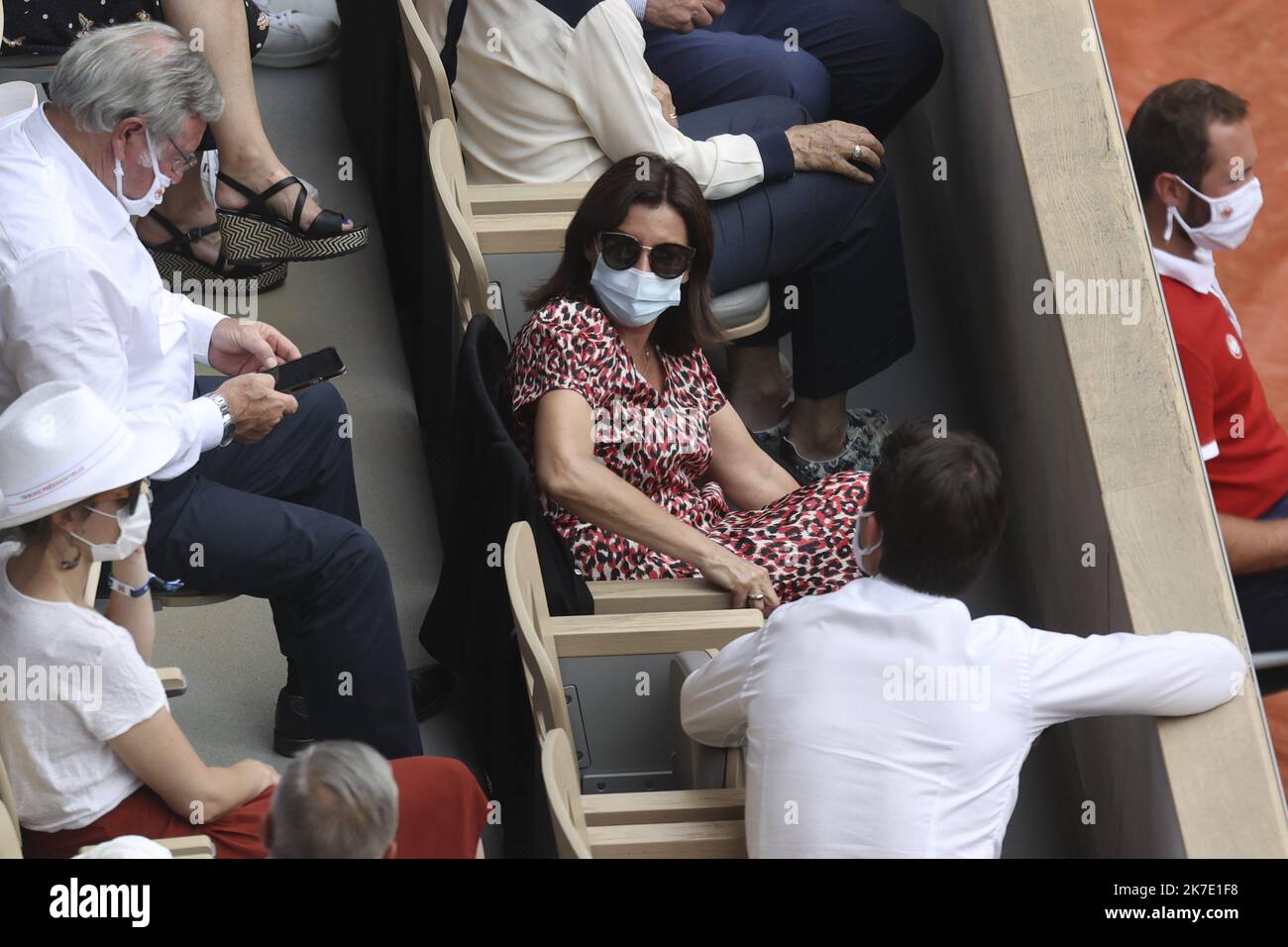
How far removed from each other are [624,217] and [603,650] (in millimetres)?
813

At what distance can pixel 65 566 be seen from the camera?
2135mm

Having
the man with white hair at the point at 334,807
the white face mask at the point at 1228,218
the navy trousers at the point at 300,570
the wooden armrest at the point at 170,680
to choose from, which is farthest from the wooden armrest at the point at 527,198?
the man with white hair at the point at 334,807

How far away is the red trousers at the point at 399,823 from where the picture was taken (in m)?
2.15

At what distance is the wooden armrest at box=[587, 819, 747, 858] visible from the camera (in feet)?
7.14

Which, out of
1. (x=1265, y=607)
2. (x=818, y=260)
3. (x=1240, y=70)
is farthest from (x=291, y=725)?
A: (x=1240, y=70)

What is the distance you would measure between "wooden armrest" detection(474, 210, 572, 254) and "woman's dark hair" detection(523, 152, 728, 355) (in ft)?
0.52

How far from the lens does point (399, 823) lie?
212 cm

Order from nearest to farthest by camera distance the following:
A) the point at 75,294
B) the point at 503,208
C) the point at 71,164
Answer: the point at 75,294
the point at 71,164
the point at 503,208

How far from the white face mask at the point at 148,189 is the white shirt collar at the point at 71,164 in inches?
1.2

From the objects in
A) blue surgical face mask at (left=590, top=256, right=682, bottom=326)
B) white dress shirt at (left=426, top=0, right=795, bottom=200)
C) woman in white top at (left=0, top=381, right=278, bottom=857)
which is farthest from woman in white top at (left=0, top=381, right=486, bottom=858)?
white dress shirt at (left=426, top=0, right=795, bottom=200)

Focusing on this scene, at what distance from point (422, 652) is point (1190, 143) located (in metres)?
1.71

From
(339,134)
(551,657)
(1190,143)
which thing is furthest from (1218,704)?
(339,134)

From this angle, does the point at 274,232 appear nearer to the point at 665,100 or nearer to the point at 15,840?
the point at 665,100
